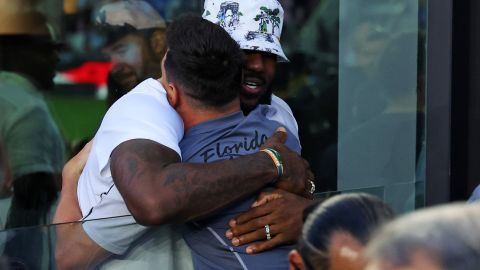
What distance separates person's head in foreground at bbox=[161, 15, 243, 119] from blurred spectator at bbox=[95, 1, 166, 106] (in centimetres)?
235

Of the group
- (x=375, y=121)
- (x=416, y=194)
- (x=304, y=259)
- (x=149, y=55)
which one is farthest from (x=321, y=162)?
(x=304, y=259)

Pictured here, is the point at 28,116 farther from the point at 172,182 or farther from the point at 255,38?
the point at 172,182

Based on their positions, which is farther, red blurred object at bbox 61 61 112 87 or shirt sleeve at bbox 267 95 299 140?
red blurred object at bbox 61 61 112 87

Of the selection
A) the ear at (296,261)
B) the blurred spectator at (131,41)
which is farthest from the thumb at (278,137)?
the blurred spectator at (131,41)

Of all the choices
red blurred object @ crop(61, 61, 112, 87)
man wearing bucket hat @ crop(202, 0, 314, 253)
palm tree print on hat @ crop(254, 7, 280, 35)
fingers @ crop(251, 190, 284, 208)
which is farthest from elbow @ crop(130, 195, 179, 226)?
red blurred object @ crop(61, 61, 112, 87)

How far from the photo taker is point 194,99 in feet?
9.77

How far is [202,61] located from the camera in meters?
2.92

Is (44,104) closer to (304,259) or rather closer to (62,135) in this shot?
(62,135)

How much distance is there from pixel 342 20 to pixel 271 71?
74.2 inches

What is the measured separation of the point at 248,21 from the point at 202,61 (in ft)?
1.84

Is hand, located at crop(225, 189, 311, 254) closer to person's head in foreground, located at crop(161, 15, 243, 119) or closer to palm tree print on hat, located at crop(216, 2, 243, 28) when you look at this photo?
person's head in foreground, located at crop(161, 15, 243, 119)

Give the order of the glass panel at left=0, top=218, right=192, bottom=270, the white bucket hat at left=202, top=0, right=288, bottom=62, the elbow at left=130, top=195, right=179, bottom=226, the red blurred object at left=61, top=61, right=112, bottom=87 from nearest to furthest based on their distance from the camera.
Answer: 1. the elbow at left=130, top=195, right=179, bottom=226
2. the glass panel at left=0, top=218, right=192, bottom=270
3. the white bucket hat at left=202, top=0, right=288, bottom=62
4. the red blurred object at left=61, top=61, right=112, bottom=87

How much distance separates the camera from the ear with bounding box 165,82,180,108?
9.78 ft

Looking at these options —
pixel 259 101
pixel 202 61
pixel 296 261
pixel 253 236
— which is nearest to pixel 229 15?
pixel 259 101
